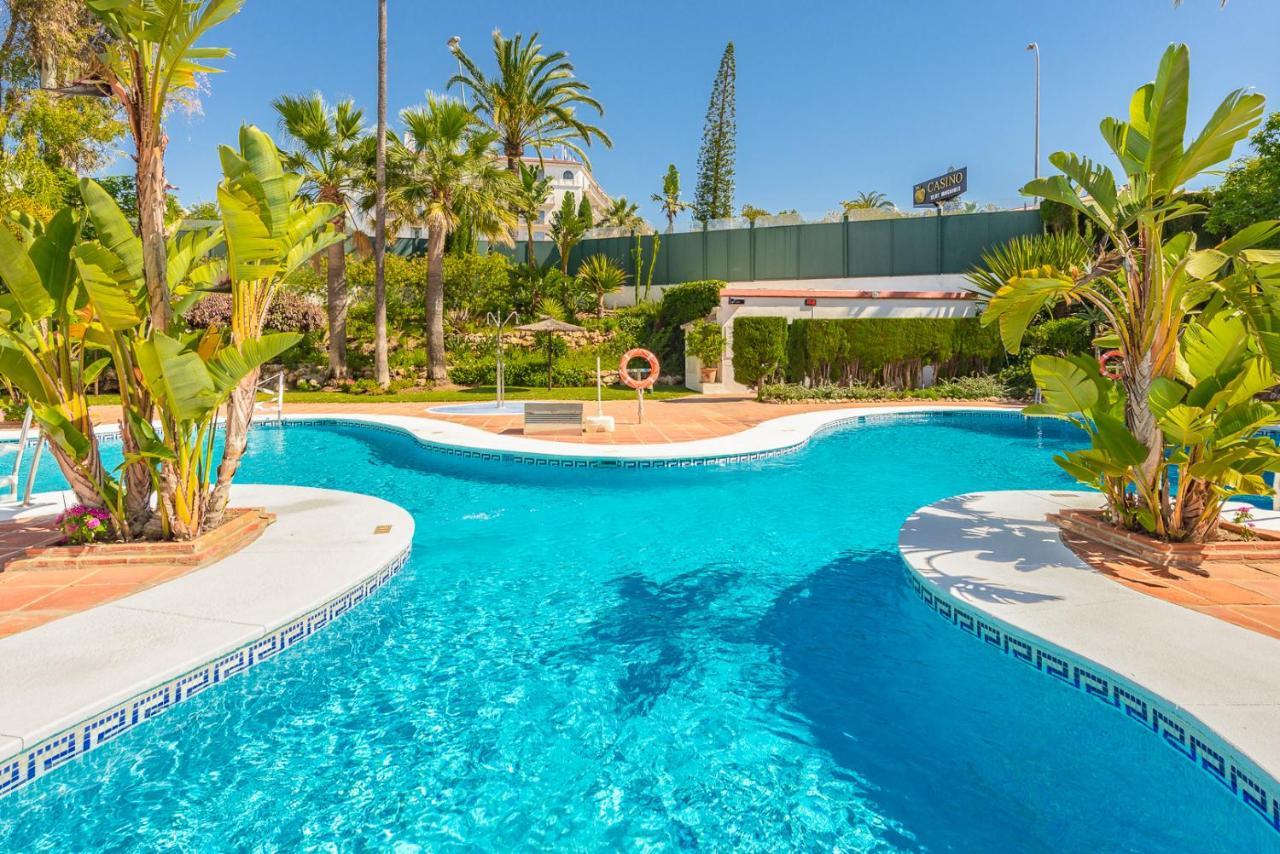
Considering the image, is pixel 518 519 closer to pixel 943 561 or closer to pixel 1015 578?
pixel 943 561

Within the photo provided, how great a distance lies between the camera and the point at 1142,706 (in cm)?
315

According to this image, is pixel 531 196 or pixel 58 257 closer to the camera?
pixel 58 257

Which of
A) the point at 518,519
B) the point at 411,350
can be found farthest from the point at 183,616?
the point at 411,350

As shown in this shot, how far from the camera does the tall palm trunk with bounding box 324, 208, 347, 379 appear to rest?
66.1ft

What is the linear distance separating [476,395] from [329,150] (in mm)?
8448

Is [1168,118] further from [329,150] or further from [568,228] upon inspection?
[568,228]

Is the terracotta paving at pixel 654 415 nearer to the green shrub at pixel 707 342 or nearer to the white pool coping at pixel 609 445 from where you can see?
the white pool coping at pixel 609 445

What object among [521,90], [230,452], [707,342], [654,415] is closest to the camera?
[230,452]

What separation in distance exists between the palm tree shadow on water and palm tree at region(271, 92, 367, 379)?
1877 centimetres

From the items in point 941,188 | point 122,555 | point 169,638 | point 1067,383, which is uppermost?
point 941,188

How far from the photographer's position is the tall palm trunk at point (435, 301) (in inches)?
798

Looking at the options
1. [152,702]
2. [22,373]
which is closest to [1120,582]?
[152,702]

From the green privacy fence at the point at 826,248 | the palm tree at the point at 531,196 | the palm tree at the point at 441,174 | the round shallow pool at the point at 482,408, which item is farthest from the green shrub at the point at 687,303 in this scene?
the round shallow pool at the point at 482,408

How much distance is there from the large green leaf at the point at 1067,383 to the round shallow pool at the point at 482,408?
491 inches
